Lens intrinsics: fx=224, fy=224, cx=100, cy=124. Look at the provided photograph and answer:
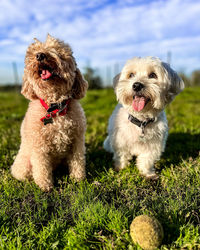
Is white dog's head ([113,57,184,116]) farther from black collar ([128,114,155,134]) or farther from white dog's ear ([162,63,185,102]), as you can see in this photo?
black collar ([128,114,155,134])

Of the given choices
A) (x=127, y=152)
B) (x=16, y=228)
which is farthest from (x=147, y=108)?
(x=16, y=228)

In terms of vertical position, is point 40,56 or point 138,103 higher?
point 40,56

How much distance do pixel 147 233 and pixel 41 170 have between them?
6.07 feet

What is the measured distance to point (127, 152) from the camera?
409cm

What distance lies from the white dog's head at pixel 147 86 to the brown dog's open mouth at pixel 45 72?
3.72ft

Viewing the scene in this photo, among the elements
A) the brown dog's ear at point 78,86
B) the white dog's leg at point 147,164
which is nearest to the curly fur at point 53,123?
the brown dog's ear at point 78,86

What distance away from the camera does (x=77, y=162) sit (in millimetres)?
3619

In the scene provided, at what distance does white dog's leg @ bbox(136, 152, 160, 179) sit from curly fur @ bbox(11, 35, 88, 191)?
40.4 inches

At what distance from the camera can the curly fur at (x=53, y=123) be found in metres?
3.09

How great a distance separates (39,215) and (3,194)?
0.83m

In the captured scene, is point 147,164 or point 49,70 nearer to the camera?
point 49,70

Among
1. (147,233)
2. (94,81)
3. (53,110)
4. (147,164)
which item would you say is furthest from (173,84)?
(94,81)

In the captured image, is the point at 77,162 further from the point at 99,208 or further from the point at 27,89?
the point at 27,89

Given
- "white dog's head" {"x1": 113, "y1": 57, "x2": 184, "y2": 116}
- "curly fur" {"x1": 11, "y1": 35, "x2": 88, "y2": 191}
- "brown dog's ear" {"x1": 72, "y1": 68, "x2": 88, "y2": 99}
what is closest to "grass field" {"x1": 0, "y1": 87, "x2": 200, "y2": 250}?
"curly fur" {"x1": 11, "y1": 35, "x2": 88, "y2": 191}
